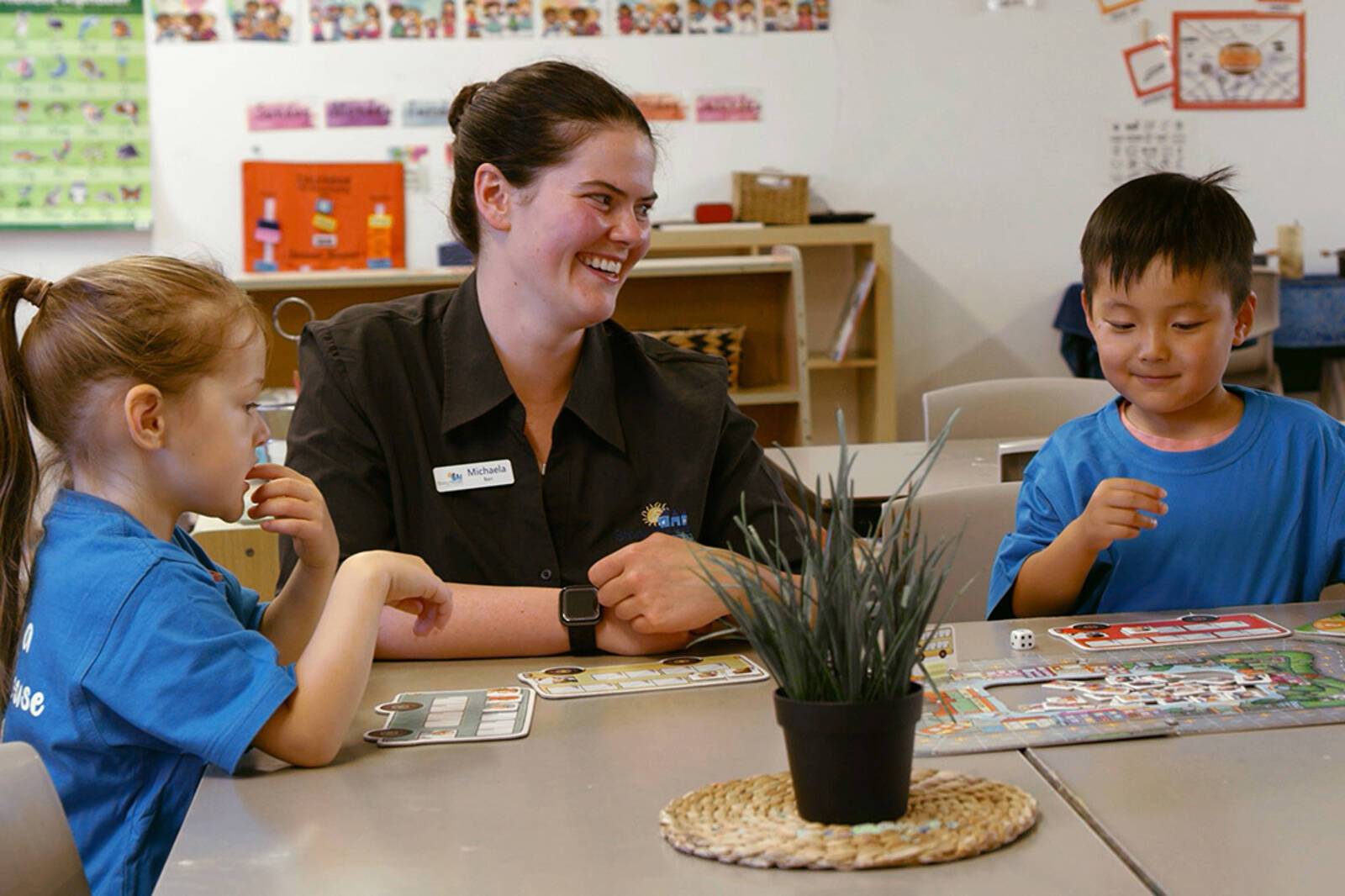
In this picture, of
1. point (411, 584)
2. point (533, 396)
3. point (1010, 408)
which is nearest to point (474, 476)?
point (533, 396)

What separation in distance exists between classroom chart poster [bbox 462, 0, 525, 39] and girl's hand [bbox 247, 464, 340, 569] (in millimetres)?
4741

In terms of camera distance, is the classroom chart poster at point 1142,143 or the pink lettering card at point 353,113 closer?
the pink lettering card at point 353,113

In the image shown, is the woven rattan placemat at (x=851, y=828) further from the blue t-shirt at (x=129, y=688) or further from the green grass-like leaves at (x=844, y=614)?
the blue t-shirt at (x=129, y=688)

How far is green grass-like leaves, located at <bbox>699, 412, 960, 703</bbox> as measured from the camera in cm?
89

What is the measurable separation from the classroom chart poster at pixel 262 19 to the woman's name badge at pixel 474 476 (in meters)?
4.61

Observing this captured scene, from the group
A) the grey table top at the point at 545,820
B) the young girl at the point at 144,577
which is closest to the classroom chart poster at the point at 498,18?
the young girl at the point at 144,577

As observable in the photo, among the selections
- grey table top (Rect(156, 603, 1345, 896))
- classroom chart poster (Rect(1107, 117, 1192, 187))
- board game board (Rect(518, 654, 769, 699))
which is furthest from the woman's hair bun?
classroom chart poster (Rect(1107, 117, 1192, 187))

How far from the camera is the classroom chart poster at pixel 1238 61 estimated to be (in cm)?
615

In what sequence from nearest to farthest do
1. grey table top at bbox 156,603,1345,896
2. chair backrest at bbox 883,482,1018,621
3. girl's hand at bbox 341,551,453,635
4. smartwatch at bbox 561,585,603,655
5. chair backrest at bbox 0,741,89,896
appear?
grey table top at bbox 156,603,1345,896 < chair backrest at bbox 0,741,89,896 < girl's hand at bbox 341,551,453,635 < smartwatch at bbox 561,585,603,655 < chair backrest at bbox 883,482,1018,621

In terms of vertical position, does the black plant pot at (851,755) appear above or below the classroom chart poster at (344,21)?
below

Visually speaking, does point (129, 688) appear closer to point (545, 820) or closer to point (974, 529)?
point (545, 820)

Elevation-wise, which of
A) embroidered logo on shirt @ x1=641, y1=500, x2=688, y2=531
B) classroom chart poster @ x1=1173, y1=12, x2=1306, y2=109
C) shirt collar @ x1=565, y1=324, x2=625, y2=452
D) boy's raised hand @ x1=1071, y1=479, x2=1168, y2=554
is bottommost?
embroidered logo on shirt @ x1=641, y1=500, x2=688, y2=531

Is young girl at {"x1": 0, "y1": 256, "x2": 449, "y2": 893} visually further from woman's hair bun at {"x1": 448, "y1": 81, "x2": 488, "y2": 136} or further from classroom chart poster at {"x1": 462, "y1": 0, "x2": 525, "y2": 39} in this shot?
classroom chart poster at {"x1": 462, "y1": 0, "x2": 525, "y2": 39}

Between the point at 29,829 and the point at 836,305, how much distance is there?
17.3ft
